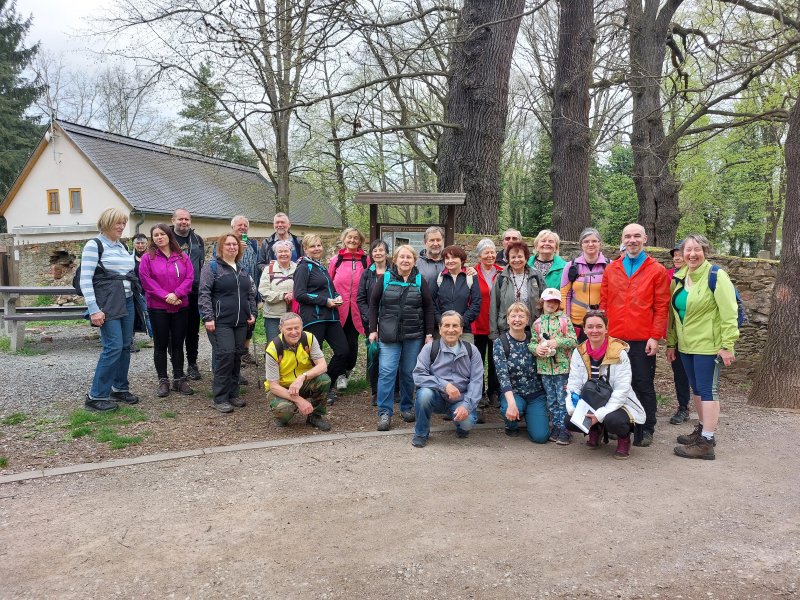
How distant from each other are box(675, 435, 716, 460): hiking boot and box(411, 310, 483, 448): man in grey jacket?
5.48 ft

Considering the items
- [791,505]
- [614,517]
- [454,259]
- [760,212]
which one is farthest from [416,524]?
[760,212]

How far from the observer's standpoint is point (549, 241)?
5.64 m

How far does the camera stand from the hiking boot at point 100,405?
5.55 metres

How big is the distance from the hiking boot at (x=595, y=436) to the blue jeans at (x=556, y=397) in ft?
0.73

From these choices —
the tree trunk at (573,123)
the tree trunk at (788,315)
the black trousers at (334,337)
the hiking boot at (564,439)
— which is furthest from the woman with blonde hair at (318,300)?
the tree trunk at (573,123)

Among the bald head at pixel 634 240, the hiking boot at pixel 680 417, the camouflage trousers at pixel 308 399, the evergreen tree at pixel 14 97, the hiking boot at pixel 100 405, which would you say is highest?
the evergreen tree at pixel 14 97

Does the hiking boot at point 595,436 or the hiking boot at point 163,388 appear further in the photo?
the hiking boot at point 163,388

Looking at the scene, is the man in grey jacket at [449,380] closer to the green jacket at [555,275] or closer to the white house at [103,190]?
the green jacket at [555,275]

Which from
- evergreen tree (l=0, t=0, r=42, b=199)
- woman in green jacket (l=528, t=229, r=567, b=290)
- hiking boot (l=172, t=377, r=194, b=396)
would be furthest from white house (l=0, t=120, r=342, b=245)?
woman in green jacket (l=528, t=229, r=567, b=290)

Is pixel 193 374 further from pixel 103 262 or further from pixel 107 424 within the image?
pixel 103 262

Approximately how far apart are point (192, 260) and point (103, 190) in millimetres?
18247

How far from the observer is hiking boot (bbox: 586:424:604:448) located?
4.75 m

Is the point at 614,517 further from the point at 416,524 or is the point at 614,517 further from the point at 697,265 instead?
the point at 697,265

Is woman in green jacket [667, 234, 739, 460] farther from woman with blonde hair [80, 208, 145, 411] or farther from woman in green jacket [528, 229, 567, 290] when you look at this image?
woman with blonde hair [80, 208, 145, 411]
